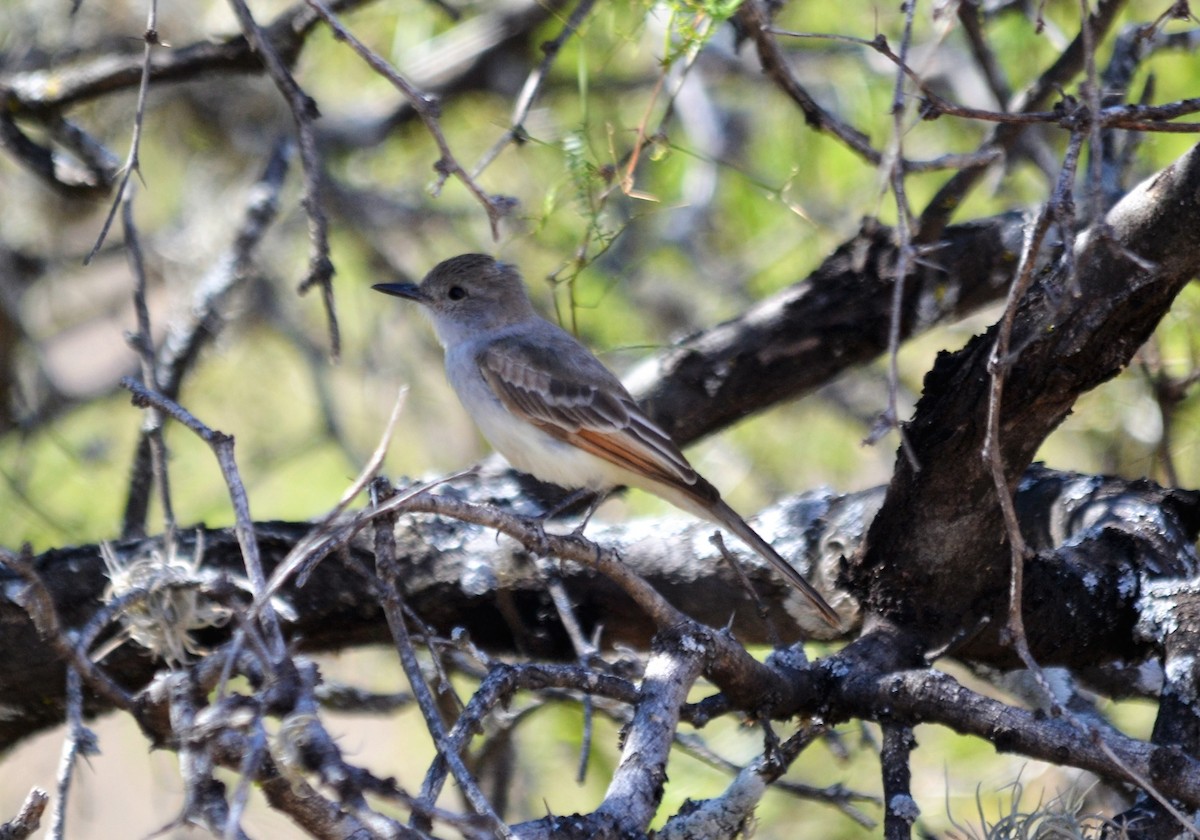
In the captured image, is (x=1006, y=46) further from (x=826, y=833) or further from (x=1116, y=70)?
(x=826, y=833)

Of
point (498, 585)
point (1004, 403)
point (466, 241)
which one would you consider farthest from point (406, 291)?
point (1004, 403)

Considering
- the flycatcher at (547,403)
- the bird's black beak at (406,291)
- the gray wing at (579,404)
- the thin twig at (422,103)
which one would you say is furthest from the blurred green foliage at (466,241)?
the thin twig at (422,103)

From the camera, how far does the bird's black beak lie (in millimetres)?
5012

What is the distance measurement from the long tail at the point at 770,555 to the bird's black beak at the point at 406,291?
1.71 m

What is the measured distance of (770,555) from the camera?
3633mm

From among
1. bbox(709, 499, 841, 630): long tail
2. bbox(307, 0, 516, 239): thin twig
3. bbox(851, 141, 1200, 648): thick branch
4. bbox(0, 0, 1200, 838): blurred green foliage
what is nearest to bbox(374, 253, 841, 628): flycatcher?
bbox(709, 499, 841, 630): long tail

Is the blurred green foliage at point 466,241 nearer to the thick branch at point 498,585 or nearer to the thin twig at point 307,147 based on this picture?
the thick branch at point 498,585

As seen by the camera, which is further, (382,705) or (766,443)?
(766,443)

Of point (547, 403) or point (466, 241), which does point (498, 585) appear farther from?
point (466, 241)

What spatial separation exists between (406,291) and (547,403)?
0.94 metres

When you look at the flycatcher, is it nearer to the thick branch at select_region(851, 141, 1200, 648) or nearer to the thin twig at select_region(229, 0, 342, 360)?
the thick branch at select_region(851, 141, 1200, 648)

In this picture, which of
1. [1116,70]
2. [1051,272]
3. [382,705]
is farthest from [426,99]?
[1116,70]

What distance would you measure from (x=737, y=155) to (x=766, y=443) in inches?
55.6

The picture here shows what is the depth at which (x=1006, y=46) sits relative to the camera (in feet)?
19.0
